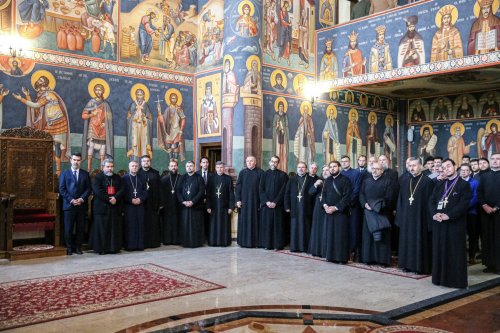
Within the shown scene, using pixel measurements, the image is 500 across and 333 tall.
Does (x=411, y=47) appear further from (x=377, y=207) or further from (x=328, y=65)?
(x=377, y=207)

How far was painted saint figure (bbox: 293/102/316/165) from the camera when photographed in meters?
12.2

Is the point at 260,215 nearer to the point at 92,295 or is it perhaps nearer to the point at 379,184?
the point at 379,184

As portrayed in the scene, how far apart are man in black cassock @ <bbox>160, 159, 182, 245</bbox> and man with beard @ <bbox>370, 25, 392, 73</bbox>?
5440 millimetres

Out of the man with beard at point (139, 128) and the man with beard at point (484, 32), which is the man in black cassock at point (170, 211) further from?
the man with beard at point (484, 32)

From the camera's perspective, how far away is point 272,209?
914cm

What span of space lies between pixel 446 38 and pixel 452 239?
5.74 meters

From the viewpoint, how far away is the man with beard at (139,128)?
10617 millimetres

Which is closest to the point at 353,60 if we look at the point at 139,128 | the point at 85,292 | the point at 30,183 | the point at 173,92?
the point at 173,92

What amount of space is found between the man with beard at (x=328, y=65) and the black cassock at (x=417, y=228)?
6.00m

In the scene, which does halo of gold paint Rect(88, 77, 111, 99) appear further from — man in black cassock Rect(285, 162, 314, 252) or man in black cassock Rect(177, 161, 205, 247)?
man in black cassock Rect(285, 162, 314, 252)

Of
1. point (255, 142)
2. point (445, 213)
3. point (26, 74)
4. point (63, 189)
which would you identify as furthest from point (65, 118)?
point (445, 213)

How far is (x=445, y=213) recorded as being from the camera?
600cm

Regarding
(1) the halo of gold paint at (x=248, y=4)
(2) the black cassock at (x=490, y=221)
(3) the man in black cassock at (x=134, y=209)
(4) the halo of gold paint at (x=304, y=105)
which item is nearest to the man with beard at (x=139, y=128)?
(3) the man in black cassock at (x=134, y=209)

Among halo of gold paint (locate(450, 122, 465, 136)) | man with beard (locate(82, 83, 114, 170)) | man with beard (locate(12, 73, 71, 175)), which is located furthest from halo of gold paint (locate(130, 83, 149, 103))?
halo of gold paint (locate(450, 122, 465, 136))
